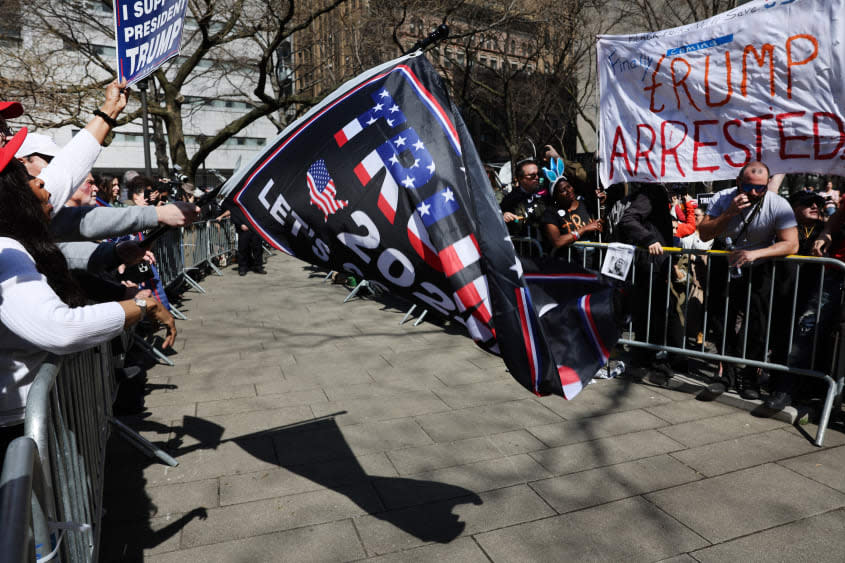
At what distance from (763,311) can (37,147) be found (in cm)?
537

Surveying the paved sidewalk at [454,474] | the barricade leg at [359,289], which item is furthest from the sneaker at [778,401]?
the barricade leg at [359,289]

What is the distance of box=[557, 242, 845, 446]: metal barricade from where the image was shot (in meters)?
4.52

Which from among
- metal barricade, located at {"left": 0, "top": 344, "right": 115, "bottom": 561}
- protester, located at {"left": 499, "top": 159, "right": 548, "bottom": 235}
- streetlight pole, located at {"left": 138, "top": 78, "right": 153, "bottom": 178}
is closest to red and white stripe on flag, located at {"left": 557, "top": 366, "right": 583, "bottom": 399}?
metal barricade, located at {"left": 0, "top": 344, "right": 115, "bottom": 561}

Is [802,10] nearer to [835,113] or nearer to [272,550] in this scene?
[835,113]

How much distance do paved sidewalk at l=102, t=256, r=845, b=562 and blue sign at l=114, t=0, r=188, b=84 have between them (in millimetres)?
2443

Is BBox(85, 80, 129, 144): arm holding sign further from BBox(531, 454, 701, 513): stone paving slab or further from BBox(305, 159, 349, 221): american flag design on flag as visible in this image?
BBox(531, 454, 701, 513): stone paving slab

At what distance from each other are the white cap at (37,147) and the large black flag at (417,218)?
4.27 ft

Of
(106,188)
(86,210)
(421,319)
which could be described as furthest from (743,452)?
(106,188)

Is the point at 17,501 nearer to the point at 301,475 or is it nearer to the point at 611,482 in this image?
the point at 301,475

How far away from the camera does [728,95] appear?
15.9 feet

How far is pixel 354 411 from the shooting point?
4875mm

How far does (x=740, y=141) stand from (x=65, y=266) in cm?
491

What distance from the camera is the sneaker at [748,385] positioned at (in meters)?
4.85

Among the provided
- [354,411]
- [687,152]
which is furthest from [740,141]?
[354,411]
